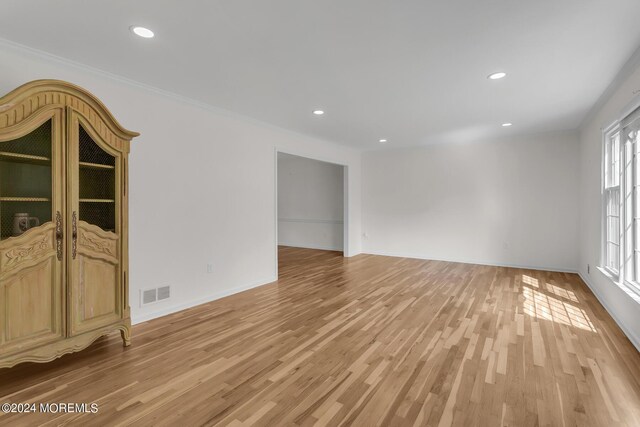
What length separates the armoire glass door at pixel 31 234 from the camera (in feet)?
7.12

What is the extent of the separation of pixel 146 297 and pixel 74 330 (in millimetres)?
958

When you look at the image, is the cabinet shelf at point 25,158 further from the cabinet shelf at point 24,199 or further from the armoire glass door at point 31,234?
the cabinet shelf at point 24,199

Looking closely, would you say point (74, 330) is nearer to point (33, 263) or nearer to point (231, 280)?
point (33, 263)

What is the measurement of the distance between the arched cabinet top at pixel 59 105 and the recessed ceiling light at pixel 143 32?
2.11 ft

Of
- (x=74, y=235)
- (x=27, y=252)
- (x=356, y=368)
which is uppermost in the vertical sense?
(x=74, y=235)

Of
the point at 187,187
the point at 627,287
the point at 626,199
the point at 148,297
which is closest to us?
the point at 627,287

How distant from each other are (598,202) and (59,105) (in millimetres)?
6072

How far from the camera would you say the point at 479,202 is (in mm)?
6418

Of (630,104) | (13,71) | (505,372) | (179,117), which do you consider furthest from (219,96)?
(630,104)

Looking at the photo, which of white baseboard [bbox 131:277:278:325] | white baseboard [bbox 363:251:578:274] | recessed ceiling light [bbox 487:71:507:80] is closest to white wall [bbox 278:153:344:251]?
white baseboard [bbox 363:251:578:274]

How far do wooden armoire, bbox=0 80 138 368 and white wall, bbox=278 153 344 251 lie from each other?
5538 mm

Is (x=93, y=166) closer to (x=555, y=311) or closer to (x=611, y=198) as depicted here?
(x=555, y=311)

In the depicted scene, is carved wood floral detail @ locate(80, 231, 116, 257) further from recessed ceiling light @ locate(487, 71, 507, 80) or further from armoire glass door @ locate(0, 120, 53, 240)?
recessed ceiling light @ locate(487, 71, 507, 80)

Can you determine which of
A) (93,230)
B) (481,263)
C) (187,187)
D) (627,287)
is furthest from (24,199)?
(481,263)
